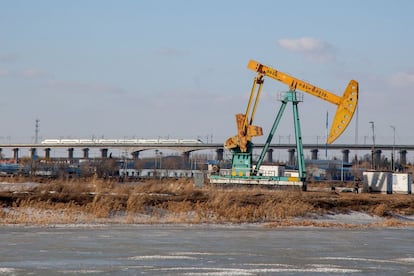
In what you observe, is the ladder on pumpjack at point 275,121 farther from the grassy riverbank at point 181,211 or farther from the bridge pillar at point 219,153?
the bridge pillar at point 219,153

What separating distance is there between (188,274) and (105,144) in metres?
137

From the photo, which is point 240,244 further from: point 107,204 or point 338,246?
point 107,204

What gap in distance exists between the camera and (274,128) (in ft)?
233

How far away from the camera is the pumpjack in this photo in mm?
65000

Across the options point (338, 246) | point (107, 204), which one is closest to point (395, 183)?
point (107, 204)

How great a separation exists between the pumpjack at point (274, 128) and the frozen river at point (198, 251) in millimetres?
34920

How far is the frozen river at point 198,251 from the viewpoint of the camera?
18.1 m

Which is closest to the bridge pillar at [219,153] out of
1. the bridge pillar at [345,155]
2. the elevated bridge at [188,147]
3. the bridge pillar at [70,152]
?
the elevated bridge at [188,147]

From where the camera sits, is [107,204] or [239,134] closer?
[107,204]

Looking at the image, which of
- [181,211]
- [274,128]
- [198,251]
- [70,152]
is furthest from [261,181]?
[70,152]

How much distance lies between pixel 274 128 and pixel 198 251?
50.0 meters

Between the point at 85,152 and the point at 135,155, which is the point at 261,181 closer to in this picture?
the point at 135,155

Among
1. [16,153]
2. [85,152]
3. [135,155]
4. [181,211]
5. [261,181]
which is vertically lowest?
[181,211]

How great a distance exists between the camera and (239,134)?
6981 cm
